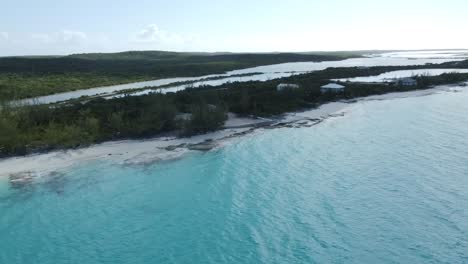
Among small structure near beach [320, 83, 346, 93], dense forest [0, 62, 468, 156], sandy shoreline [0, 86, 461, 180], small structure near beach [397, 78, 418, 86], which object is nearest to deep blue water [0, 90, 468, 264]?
sandy shoreline [0, 86, 461, 180]

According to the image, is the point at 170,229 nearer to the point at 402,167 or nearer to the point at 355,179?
the point at 355,179

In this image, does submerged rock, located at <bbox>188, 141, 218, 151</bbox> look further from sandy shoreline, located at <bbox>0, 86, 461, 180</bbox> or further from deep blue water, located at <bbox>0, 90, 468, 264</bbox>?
deep blue water, located at <bbox>0, 90, 468, 264</bbox>

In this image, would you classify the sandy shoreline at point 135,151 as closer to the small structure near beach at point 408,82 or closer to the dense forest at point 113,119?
the dense forest at point 113,119

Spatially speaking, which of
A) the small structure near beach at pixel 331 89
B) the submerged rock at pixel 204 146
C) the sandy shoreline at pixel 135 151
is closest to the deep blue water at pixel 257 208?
the submerged rock at pixel 204 146

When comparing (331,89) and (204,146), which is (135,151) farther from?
(331,89)

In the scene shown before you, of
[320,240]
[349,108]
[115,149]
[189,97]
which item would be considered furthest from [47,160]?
[349,108]

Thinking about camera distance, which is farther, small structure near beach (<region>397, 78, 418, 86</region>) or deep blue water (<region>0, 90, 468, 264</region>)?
small structure near beach (<region>397, 78, 418, 86</region>)
